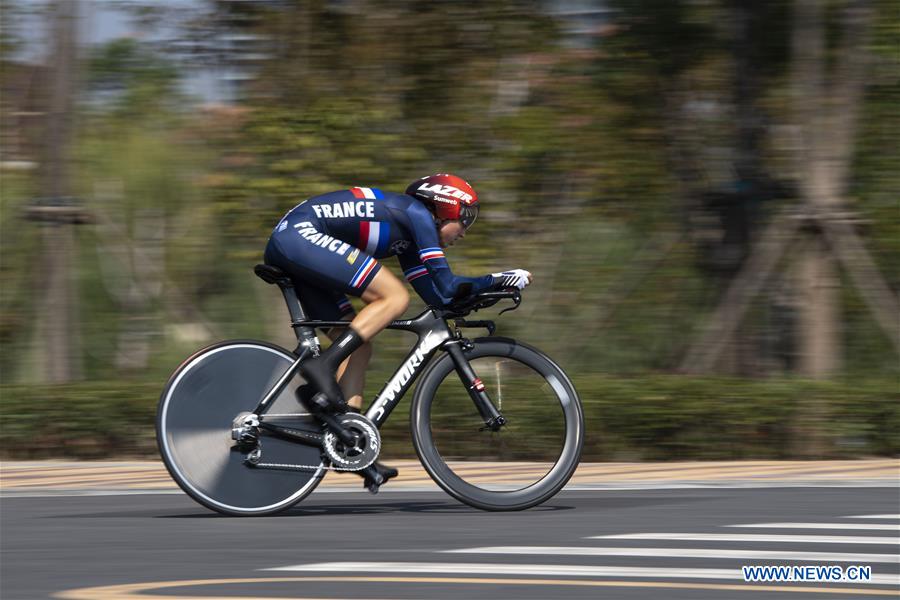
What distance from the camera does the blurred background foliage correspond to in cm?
1214

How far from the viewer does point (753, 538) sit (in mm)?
6551

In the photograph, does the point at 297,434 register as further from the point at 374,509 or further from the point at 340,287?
the point at 340,287

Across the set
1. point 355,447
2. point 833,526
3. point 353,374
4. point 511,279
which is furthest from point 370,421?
point 833,526

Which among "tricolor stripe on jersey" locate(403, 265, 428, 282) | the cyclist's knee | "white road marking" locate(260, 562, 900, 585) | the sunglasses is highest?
the sunglasses

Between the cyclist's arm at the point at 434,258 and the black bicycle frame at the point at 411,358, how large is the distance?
228 mm

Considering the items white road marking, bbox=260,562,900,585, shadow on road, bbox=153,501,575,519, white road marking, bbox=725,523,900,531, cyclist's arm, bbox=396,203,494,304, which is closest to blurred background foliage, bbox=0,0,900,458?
shadow on road, bbox=153,501,575,519

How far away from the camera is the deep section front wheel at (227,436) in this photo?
7426 millimetres

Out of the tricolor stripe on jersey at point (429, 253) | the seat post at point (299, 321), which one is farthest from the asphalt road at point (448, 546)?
the tricolor stripe on jersey at point (429, 253)

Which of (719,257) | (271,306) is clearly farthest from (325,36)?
(719,257)

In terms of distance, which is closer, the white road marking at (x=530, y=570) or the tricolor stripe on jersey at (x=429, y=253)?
the white road marking at (x=530, y=570)

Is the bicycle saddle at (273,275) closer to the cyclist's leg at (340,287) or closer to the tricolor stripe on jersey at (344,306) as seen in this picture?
the cyclist's leg at (340,287)

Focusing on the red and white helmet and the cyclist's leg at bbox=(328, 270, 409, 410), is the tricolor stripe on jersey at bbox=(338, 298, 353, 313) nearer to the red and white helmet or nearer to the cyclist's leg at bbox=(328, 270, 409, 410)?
the cyclist's leg at bbox=(328, 270, 409, 410)

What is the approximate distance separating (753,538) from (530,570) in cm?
123

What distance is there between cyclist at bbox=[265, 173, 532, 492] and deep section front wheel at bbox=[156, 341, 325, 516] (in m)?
0.21
